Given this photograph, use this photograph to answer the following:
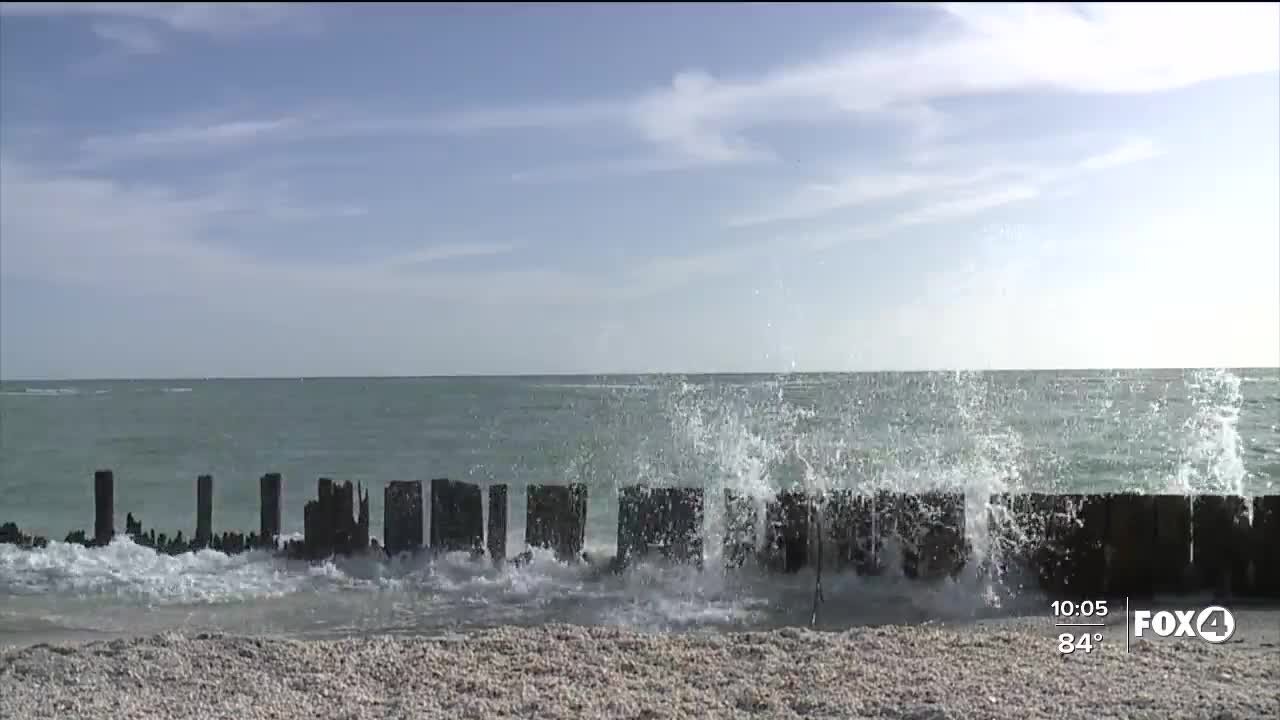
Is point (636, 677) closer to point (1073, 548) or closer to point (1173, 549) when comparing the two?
point (1073, 548)

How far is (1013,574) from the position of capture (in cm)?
873

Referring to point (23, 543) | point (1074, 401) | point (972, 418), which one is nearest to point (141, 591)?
point (23, 543)

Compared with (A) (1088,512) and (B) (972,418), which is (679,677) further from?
(B) (972,418)

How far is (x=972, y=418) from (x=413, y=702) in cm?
3575

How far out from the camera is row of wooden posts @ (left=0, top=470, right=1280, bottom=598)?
27.2ft

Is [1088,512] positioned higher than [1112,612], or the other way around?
[1088,512]

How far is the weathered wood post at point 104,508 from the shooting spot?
1195 cm

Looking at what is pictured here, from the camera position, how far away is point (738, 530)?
9516 mm

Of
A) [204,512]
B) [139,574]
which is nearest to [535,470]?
[204,512]

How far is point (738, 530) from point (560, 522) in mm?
1716

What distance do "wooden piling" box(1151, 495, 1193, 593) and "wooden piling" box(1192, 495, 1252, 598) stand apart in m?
0.05

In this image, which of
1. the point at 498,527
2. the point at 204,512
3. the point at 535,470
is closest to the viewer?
the point at 498,527
